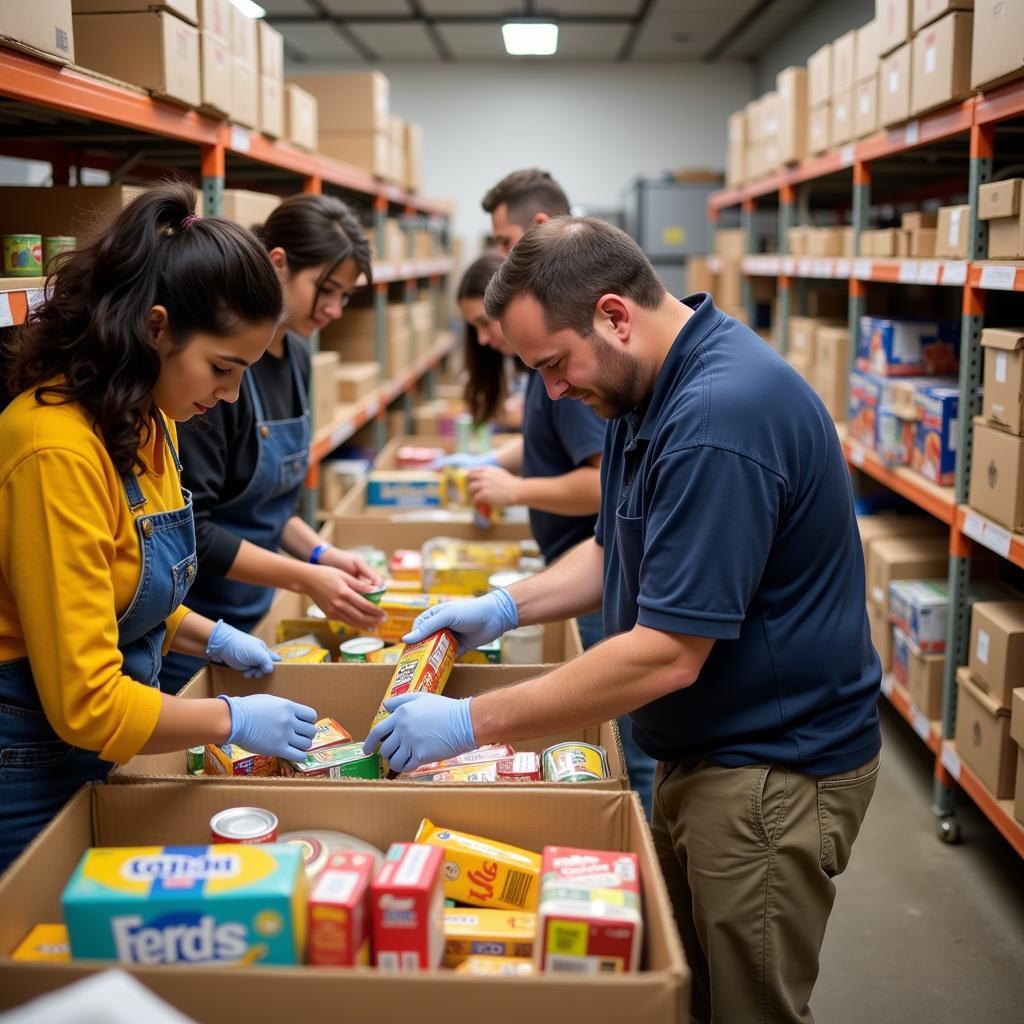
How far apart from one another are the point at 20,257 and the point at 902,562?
3186 millimetres

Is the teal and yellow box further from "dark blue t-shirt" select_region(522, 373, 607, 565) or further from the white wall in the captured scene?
the white wall

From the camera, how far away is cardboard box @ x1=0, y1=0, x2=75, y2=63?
1.67 m

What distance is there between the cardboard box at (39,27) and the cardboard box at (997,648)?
2718 mm

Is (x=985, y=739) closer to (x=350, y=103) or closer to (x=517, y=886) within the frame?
(x=517, y=886)

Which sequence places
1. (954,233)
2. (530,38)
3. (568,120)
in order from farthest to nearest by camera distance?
(568,120) → (530,38) → (954,233)

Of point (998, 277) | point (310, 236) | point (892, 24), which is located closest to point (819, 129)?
point (892, 24)

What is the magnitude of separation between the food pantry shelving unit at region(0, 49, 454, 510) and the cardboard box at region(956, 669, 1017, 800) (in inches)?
86.0

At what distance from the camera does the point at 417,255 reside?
23.6 feet

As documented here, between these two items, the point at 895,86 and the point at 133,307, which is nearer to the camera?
the point at 133,307

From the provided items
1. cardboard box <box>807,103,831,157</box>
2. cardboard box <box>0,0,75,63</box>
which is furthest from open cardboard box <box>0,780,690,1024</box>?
cardboard box <box>807,103,831,157</box>

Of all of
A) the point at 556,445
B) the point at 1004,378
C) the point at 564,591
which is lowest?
the point at 564,591

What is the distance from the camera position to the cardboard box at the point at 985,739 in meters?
3.01

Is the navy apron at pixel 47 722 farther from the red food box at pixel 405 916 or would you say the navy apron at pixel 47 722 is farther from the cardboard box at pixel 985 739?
the cardboard box at pixel 985 739

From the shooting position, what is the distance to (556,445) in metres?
2.88
